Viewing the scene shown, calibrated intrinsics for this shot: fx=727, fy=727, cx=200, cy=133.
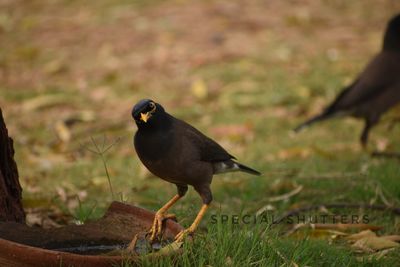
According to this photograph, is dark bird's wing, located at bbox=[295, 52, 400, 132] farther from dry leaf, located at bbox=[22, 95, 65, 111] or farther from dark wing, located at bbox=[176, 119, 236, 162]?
dark wing, located at bbox=[176, 119, 236, 162]

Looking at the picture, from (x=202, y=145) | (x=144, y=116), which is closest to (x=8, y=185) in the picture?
(x=144, y=116)

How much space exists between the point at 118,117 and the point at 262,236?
5.97m

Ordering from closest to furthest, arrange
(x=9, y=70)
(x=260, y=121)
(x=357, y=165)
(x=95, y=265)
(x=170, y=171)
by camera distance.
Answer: (x=95, y=265) < (x=170, y=171) < (x=357, y=165) < (x=260, y=121) < (x=9, y=70)

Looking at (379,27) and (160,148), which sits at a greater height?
(160,148)

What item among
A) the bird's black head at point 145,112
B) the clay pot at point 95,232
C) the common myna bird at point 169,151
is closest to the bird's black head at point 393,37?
the common myna bird at point 169,151

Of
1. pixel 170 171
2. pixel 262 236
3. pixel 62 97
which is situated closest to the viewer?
pixel 262 236

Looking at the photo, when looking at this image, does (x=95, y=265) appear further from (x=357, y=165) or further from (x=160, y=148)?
(x=357, y=165)

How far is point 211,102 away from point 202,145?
5.73 m

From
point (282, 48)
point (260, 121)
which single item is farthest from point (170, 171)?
point (282, 48)

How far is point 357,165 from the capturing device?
22.8 ft

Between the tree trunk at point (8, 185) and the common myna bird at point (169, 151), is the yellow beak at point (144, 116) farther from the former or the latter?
the tree trunk at point (8, 185)

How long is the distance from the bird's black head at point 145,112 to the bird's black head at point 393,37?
17.0ft

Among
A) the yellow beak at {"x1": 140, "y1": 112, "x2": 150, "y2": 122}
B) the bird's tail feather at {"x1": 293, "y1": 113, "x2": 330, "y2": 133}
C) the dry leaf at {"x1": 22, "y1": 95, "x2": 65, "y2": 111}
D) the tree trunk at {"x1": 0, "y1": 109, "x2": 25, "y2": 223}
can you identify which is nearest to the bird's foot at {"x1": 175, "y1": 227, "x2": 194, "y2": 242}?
the yellow beak at {"x1": 140, "y1": 112, "x2": 150, "y2": 122}

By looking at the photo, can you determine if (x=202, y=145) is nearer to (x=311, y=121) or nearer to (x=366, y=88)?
(x=311, y=121)
